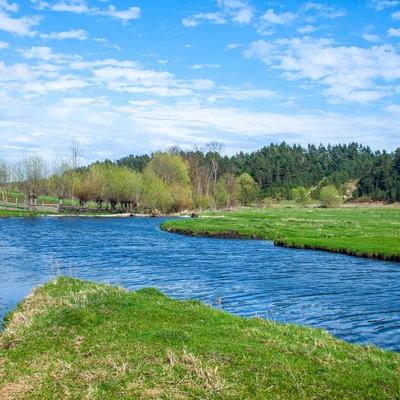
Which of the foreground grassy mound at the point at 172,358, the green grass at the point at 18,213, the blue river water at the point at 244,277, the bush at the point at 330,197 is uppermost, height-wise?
the bush at the point at 330,197

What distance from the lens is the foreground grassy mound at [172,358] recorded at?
944cm

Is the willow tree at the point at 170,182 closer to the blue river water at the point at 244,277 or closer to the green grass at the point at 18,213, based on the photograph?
the green grass at the point at 18,213

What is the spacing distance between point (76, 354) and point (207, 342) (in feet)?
11.6

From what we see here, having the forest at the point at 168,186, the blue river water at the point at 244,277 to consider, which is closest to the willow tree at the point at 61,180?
the forest at the point at 168,186

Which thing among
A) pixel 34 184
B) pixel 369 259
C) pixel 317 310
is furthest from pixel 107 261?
pixel 34 184

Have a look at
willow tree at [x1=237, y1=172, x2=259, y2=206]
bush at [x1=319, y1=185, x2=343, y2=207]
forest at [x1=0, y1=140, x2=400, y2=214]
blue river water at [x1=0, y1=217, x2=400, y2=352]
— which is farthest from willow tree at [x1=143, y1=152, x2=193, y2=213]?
blue river water at [x1=0, y1=217, x2=400, y2=352]

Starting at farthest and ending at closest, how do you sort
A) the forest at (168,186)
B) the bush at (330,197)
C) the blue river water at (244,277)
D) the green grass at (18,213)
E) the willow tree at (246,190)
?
the willow tree at (246,190), the bush at (330,197), the forest at (168,186), the green grass at (18,213), the blue river water at (244,277)

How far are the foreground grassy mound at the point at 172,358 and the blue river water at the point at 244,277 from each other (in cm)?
426

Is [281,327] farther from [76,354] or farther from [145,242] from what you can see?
[145,242]

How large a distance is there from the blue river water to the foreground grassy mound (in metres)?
4.26

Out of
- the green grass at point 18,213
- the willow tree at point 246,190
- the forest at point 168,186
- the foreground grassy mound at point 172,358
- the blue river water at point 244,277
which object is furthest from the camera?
the willow tree at point 246,190

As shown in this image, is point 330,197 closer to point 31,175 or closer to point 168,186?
point 168,186

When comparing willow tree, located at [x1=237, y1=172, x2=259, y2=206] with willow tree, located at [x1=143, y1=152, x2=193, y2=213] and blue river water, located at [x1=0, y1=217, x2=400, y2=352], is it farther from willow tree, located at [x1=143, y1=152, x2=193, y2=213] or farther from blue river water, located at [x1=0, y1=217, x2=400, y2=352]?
blue river water, located at [x1=0, y1=217, x2=400, y2=352]

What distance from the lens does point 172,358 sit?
10773 millimetres
